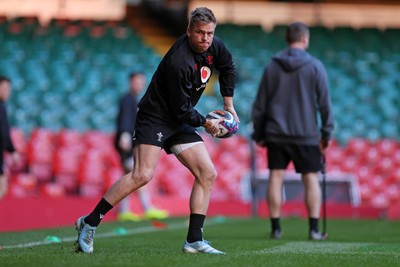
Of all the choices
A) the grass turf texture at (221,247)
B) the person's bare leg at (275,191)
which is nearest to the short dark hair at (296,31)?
the person's bare leg at (275,191)

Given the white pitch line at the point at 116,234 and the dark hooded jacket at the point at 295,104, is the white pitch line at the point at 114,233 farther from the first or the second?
the dark hooded jacket at the point at 295,104

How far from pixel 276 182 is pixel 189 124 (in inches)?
116

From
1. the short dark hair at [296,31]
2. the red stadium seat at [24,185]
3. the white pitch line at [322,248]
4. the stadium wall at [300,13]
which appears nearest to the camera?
the white pitch line at [322,248]

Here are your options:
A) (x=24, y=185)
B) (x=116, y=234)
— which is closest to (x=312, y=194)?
(x=116, y=234)

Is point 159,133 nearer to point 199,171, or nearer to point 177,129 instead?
point 177,129

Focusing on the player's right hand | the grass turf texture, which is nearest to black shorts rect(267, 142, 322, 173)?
the grass turf texture

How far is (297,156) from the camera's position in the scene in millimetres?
9336

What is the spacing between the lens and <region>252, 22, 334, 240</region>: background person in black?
9.33 metres

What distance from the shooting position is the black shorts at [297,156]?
933 cm

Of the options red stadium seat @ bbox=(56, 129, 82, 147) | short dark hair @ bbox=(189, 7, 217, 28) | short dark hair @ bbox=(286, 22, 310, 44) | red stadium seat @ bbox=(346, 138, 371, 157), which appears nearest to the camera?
short dark hair @ bbox=(189, 7, 217, 28)

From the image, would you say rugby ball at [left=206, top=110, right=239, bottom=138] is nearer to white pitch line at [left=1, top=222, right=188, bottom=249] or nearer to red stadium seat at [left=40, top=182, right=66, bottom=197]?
white pitch line at [left=1, top=222, right=188, bottom=249]

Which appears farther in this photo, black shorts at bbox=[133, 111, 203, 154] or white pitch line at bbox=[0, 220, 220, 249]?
white pitch line at bbox=[0, 220, 220, 249]

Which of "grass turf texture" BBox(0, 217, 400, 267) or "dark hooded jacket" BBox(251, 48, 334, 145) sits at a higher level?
"dark hooded jacket" BBox(251, 48, 334, 145)

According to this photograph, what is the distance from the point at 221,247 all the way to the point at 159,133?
1.47m
